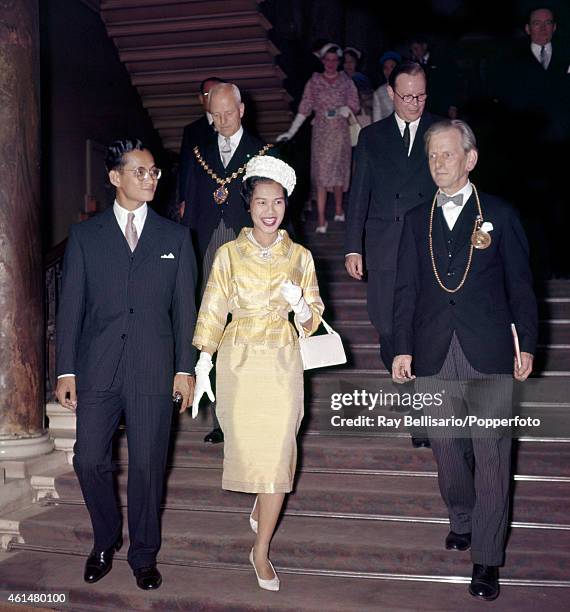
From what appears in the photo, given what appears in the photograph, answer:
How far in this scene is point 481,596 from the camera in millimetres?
3445

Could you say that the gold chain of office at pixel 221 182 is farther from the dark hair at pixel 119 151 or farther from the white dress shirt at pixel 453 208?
the white dress shirt at pixel 453 208

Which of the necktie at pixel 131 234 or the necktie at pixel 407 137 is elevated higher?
the necktie at pixel 407 137

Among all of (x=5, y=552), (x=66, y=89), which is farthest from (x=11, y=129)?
(x=66, y=89)

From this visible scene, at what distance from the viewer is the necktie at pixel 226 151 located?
4.53m

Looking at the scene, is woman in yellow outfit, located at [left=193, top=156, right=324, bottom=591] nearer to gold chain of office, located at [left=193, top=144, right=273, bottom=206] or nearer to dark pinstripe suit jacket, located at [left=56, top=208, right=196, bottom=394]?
dark pinstripe suit jacket, located at [left=56, top=208, right=196, bottom=394]

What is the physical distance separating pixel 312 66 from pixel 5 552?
8602mm

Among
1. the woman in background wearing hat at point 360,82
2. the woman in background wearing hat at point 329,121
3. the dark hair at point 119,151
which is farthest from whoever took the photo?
the woman in background wearing hat at point 360,82

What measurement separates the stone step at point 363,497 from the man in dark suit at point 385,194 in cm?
73

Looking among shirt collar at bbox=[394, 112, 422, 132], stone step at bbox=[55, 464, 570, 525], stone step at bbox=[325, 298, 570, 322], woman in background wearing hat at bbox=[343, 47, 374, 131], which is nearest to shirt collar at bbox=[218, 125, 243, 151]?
shirt collar at bbox=[394, 112, 422, 132]

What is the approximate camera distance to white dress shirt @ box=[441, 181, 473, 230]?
3586 mm

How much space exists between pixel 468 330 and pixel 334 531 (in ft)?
4.11

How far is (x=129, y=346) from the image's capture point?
361 cm

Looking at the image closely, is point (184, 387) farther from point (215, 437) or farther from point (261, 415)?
point (215, 437)

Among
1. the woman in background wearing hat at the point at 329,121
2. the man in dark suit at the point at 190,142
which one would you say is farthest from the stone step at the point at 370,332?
the woman in background wearing hat at the point at 329,121
